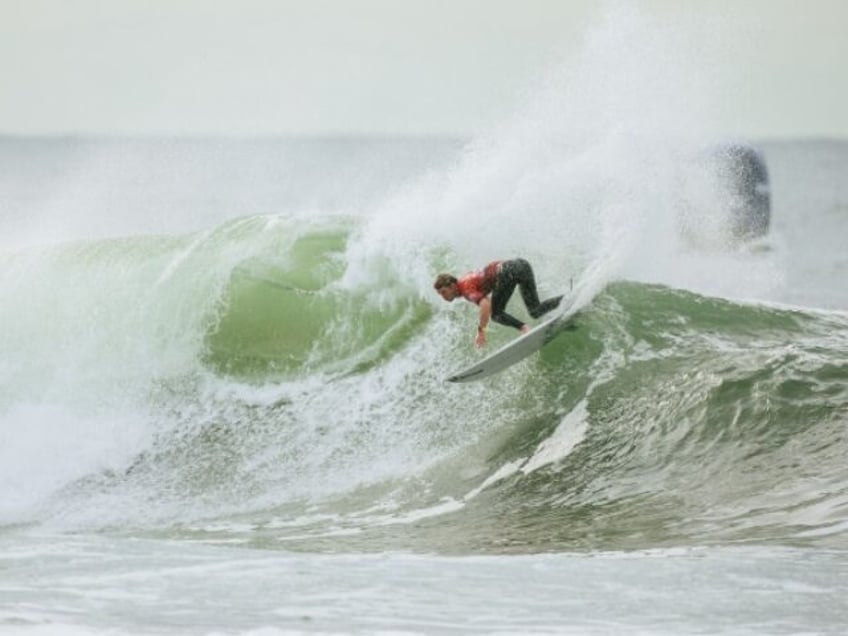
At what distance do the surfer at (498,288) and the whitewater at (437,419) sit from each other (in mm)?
612

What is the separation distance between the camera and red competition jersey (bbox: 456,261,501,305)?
34.7 ft

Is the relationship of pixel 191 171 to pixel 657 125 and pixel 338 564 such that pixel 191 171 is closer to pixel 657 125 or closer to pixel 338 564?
pixel 657 125

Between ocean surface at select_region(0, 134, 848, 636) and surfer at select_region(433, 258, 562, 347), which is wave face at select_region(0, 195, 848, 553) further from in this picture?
surfer at select_region(433, 258, 562, 347)

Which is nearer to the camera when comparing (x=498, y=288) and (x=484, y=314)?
(x=484, y=314)

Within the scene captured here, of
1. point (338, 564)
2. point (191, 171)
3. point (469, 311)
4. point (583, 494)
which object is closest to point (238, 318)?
point (469, 311)

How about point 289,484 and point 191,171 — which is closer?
point 289,484

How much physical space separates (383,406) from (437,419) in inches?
17.4

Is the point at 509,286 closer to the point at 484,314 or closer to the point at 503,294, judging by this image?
the point at 503,294

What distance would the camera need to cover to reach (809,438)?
978 centimetres

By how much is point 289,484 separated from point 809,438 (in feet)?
11.0

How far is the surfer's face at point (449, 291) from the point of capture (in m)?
10.4

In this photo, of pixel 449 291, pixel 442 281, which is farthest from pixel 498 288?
pixel 442 281

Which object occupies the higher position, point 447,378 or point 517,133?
point 517,133

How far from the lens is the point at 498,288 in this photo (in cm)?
1069
